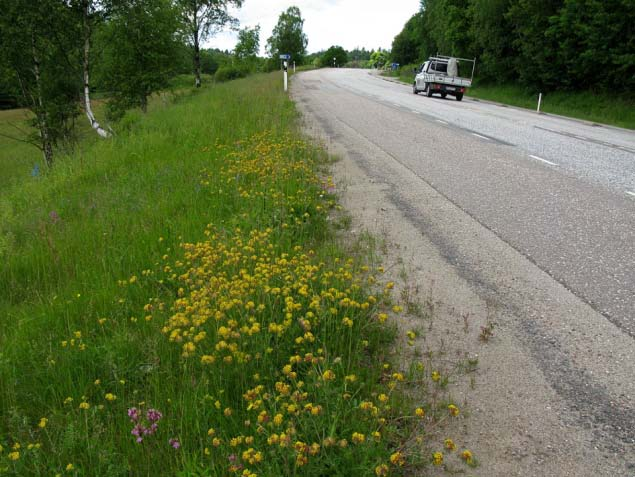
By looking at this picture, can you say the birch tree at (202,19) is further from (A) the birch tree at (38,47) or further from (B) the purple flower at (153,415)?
(B) the purple flower at (153,415)

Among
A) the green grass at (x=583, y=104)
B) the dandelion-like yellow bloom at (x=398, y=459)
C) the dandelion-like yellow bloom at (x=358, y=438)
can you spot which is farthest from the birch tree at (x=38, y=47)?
the green grass at (x=583, y=104)

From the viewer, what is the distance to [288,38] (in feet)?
290

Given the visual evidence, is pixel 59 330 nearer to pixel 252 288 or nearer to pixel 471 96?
pixel 252 288

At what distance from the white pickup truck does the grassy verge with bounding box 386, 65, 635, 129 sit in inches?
146

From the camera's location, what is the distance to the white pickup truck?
27.7 metres

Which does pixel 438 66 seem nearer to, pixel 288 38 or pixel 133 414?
pixel 133 414

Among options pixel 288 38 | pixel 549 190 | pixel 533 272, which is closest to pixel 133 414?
pixel 533 272

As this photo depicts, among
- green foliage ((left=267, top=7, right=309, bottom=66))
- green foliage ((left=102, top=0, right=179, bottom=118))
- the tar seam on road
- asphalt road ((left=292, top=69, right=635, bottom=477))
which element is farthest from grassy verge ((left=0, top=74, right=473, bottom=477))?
green foliage ((left=267, top=7, right=309, bottom=66))

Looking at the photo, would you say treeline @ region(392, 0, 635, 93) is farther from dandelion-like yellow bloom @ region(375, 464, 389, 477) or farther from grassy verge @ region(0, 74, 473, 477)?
dandelion-like yellow bloom @ region(375, 464, 389, 477)

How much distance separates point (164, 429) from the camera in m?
2.49

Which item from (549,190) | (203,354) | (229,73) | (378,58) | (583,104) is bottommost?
(203,354)

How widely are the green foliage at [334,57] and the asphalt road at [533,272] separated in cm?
11520

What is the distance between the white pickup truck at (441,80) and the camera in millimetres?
27719

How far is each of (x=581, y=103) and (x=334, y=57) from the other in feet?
335
